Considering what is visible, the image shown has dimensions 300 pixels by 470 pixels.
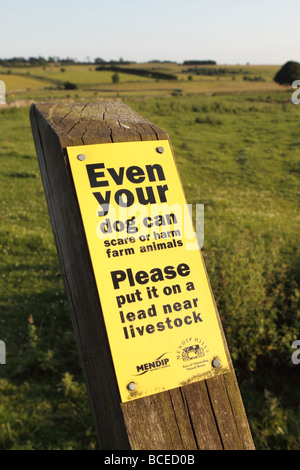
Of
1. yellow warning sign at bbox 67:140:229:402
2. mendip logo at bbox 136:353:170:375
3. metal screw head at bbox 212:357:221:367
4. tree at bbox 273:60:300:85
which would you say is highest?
tree at bbox 273:60:300:85

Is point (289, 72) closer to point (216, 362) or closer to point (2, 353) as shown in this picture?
point (2, 353)

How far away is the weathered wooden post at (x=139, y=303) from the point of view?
1.50 metres

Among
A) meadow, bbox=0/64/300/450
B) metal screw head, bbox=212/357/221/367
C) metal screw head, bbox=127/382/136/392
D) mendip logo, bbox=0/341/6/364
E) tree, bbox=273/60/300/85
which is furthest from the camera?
tree, bbox=273/60/300/85

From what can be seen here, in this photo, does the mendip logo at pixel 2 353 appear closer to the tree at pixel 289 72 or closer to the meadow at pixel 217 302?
the meadow at pixel 217 302

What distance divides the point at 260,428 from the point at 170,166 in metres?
4.52

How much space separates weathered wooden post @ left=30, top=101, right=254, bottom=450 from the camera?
1497 mm

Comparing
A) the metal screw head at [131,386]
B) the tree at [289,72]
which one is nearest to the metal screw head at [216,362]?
the metal screw head at [131,386]

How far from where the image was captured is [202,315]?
1654 millimetres

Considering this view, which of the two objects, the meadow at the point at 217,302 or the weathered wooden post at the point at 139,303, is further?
the meadow at the point at 217,302

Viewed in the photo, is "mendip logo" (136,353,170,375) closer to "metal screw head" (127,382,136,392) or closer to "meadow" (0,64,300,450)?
"metal screw head" (127,382,136,392)

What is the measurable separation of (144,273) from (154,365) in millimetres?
345

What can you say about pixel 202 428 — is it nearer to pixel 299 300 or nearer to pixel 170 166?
pixel 170 166

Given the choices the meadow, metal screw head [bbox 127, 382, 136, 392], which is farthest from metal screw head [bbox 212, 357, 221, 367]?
the meadow

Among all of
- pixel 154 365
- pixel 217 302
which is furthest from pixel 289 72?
pixel 154 365
